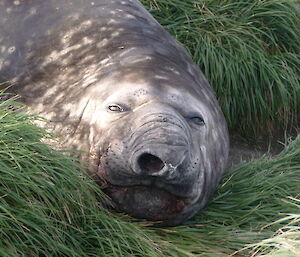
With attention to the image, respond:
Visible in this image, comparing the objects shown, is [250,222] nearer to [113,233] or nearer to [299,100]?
[113,233]

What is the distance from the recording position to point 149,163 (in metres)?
4.27

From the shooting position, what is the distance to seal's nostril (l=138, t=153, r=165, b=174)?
13.9 feet

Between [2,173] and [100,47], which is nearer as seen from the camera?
[2,173]

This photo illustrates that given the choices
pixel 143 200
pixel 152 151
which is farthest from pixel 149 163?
pixel 143 200

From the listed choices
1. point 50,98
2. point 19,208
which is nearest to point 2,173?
point 19,208

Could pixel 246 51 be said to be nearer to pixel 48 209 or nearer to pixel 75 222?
pixel 75 222

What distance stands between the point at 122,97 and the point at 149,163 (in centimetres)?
56

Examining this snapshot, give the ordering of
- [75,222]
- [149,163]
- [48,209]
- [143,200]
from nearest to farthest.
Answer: [48,209], [75,222], [149,163], [143,200]

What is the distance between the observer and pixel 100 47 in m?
5.25

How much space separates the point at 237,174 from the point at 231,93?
4.30 ft

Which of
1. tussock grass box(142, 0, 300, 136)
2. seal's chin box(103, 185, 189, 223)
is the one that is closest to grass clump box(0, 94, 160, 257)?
seal's chin box(103, 185, 189, 223)

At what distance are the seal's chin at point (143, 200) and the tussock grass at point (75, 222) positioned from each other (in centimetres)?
8

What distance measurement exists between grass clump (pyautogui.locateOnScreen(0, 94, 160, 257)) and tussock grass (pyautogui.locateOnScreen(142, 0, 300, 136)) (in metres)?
2.53

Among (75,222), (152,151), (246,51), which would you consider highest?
(152,151)
